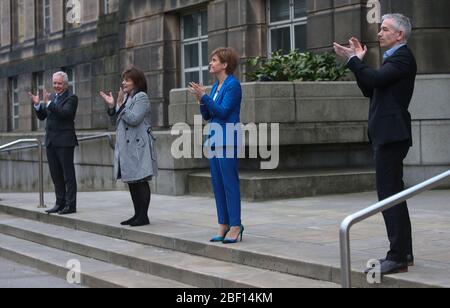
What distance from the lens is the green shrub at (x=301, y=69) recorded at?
502 inches

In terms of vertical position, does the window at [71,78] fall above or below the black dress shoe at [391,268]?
above

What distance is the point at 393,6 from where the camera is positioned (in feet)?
40.9

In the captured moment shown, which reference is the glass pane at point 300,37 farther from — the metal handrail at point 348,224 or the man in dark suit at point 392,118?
the metal handrail at point 348,224

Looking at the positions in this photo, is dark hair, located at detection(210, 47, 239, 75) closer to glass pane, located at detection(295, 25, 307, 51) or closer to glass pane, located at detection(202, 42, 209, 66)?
glass pane, located at detection(295, 25, 307, 51)

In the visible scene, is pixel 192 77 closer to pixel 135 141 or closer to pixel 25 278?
pixel 135 141

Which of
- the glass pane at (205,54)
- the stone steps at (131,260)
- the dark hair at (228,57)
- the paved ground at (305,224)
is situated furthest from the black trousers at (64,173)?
the glass pane at (205,54)

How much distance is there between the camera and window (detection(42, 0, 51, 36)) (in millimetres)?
28109

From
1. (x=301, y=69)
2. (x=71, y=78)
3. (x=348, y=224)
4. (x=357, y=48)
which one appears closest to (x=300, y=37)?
(x=301, y=69)

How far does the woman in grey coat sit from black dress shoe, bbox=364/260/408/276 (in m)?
3.81

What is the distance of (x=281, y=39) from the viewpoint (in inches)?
647

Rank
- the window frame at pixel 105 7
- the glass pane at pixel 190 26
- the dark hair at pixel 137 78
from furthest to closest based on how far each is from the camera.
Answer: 1. the window frame at pixel 105 7
2. the glass pane at pixel 190 26
3. the dark hair at pixel 137 78

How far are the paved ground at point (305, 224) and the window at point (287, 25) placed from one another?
4.99 m

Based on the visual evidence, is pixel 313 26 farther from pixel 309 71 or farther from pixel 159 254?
pixel 159 254

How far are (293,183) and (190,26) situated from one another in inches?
349
